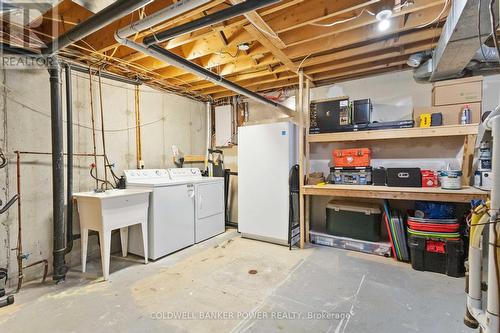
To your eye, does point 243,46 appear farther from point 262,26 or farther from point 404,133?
point 404,133

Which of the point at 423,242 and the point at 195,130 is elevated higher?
the point at 195,130

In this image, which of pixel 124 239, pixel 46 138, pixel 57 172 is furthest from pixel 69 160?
pixel 124 239

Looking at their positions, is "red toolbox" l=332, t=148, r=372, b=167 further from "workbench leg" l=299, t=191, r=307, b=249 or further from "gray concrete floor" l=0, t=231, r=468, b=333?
"gray concrete floor" l=0, t=231, r=468, b=333

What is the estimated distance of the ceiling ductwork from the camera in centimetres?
162

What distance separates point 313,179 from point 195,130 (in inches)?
97.1

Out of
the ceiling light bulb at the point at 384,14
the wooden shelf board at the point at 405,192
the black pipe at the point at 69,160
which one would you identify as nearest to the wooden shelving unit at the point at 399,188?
the wooden shelf board at the point at 405,192

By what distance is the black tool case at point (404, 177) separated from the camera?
2875 mm

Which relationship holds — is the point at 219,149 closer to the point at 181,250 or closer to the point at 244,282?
the point at 181,250

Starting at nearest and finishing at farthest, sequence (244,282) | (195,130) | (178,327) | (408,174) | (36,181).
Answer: (178,327) < (244,282) < (36,181) < (408,174) < (195,130)

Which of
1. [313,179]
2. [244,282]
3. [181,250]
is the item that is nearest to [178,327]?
[244,282]

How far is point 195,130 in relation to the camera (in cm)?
463

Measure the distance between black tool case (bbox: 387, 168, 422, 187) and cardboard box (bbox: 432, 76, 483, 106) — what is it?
87 cm

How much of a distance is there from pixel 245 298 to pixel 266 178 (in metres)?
1.82

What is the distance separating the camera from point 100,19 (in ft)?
5.57
